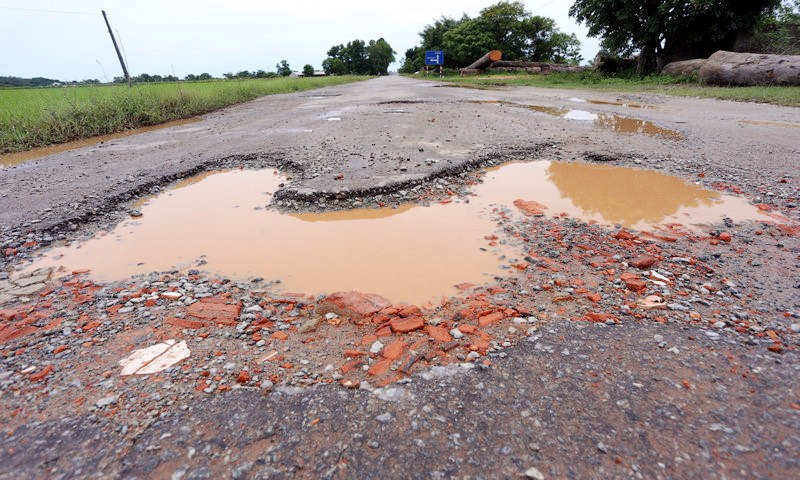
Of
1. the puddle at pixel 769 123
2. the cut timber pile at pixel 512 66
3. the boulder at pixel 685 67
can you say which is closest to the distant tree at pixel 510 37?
the cut timber pile at pixel 512 66

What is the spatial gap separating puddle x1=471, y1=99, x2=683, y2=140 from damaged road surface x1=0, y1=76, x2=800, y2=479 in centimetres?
217

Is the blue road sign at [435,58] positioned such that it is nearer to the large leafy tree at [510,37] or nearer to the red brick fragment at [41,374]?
the large leafy tree at [510,37]

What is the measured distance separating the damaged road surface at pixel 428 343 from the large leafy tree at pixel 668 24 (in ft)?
53.0

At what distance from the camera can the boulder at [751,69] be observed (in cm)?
1155

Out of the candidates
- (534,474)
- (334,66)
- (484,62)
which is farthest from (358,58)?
(534,474)

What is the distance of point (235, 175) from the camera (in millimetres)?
5320

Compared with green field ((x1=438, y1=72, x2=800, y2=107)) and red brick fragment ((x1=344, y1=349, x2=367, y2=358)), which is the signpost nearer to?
green field ((x1=438, y1=72, x2=800, y2=107))

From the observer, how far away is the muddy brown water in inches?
115

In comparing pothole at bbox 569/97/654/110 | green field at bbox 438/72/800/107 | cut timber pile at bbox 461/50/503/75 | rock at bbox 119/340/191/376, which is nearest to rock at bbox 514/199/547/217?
rock at bbox 119/340/191/376

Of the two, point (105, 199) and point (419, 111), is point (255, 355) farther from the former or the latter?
point (419, 111)

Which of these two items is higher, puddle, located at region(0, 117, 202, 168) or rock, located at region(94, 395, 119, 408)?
puddle, located at region(0, 117, 202, 168)

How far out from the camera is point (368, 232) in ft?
11.7

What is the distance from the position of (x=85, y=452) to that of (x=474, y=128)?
7.14 meters

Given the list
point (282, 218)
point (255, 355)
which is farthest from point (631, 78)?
point (255, 355)
